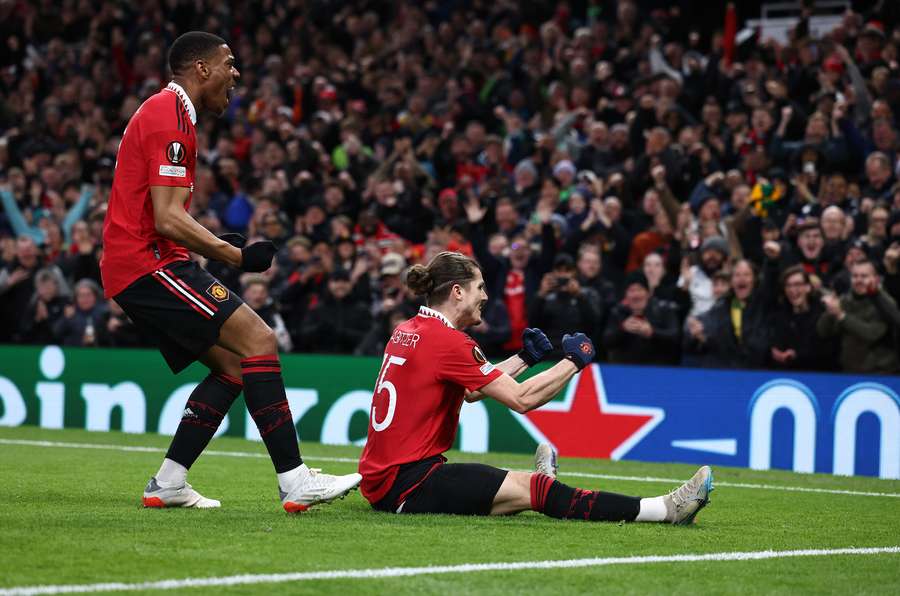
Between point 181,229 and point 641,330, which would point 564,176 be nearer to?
point 641,330

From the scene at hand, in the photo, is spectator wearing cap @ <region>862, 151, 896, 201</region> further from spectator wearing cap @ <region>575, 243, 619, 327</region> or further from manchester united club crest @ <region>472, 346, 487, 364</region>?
manchester united club crest @ <region>472, 346, 487, 364</region>

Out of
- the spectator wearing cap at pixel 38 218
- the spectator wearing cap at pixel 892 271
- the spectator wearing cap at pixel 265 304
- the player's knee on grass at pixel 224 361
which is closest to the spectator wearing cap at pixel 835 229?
the spectator wearing cap at pixel 892 271

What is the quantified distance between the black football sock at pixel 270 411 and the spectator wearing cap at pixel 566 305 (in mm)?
7111

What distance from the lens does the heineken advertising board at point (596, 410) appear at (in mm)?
12406

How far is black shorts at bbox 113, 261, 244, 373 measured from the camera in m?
7.06

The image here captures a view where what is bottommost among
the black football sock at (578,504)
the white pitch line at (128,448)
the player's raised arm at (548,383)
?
the white pitch line at (128,448)

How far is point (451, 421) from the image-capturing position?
7371 mm

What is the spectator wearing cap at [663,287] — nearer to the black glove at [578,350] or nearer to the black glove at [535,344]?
the black glove at [535,344]

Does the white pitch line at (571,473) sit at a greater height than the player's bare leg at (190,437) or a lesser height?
lesser

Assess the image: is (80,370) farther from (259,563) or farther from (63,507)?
(259,563)

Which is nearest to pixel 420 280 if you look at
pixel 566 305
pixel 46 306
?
pixel 566 305

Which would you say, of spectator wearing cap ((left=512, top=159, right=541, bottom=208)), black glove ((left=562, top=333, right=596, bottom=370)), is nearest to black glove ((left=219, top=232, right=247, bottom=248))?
black glove ((left=562, top=333, right=596, bottom=370))

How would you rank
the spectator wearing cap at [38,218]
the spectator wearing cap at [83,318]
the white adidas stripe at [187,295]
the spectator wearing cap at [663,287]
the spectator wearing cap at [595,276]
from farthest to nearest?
the spectator wearing cap at [38,218], the spectator wearing cap at [83,318], the spectator wearing cap at [595,276], the spectator wearing cap at [663,287], the white adidas stripe at [187,295]

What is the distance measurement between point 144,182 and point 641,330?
7.54m
